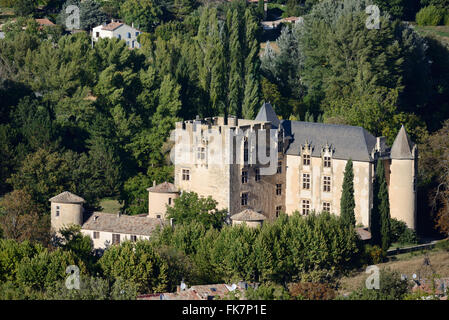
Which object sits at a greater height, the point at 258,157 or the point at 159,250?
the point at 258,157

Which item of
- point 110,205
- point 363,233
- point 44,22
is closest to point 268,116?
point 363,233

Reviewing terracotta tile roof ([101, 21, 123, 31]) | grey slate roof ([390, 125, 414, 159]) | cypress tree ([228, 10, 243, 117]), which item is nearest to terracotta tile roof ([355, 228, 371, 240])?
grey slate roof ([390, 125, 414, 159])

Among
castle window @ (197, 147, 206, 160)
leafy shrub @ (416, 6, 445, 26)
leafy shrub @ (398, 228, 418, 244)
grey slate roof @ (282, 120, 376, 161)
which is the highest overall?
leafy shrub @ (416, 6, 445, 26)

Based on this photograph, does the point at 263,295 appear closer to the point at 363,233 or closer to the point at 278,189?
the point at 363,233

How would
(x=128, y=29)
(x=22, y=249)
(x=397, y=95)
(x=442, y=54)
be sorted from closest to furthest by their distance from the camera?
(x=22, y=249) → (x=397, y=95) → (x=442, y=54) → (x=128, y=29)

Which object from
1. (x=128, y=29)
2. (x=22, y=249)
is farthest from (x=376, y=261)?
(x=128, y=29)

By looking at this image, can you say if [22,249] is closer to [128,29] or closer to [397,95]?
[397,95]

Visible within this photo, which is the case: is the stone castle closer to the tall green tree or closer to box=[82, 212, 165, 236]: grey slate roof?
box=[82, 212, 165, 236]: grey slate roof
